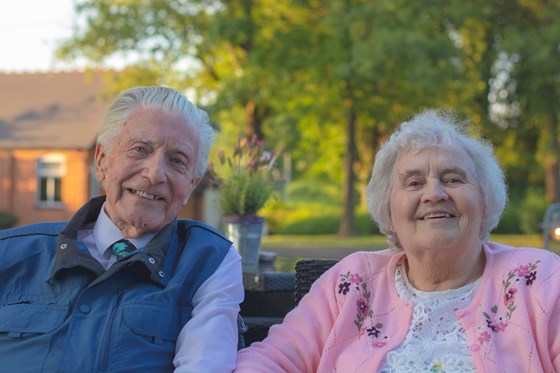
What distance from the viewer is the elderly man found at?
2.00 metres

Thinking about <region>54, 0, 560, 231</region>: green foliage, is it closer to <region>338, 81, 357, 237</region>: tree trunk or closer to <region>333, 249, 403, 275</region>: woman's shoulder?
<region>338, 81, 357, 237</region>: tree trunk

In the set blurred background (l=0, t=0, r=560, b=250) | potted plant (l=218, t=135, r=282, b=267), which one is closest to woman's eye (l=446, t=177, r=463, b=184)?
potted plant (l=218, t=135, r=282, b=267)

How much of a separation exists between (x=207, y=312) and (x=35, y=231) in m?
0.58

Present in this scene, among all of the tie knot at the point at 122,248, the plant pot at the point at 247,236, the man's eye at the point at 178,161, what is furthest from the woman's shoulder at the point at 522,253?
the plant pot at the point at 247,236

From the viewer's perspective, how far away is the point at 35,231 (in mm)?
2225

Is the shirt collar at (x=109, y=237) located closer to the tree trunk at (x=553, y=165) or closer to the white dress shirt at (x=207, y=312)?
the white dress shirt at (x=207, y=312)

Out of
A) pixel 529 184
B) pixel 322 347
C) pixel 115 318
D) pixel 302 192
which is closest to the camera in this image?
pixel 115 318

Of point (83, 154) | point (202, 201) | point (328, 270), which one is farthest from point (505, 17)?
point (328, 270)

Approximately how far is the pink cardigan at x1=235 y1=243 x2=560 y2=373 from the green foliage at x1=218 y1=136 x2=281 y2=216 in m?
1.31

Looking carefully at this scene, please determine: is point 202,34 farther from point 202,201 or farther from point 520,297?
point 520,297

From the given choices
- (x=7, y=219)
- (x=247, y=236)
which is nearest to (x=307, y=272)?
(x=247, y=236)

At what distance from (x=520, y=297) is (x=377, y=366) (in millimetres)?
449

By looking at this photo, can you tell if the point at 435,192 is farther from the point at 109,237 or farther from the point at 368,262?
the point at 109,237

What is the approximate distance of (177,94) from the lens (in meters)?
2.23
